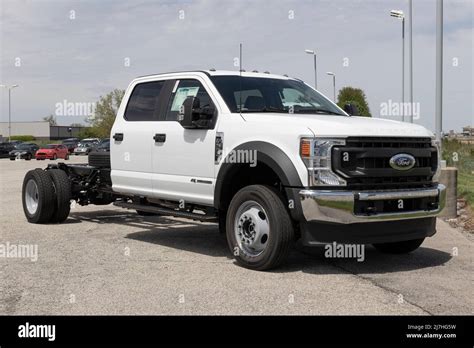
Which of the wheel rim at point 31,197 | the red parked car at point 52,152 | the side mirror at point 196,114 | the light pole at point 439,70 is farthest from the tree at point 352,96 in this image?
the side mirror at point 196,114

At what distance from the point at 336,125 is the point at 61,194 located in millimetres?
5444

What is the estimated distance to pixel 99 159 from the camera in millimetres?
9883

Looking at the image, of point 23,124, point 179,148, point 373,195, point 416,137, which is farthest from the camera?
point 23,124

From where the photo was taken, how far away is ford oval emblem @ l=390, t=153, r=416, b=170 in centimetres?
635

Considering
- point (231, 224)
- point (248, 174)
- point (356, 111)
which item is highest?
point (356, 111)

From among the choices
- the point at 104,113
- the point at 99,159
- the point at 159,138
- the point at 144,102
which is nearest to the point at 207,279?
the point at 159,138

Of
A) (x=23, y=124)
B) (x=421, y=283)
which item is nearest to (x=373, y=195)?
(x=421, y=283)

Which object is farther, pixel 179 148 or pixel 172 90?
pixel 172 90

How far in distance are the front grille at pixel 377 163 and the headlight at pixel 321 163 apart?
57 millimetres

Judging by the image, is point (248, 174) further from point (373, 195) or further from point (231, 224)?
point (373, 195)

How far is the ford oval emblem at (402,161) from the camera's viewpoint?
635 centimetres

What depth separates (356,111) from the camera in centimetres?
840

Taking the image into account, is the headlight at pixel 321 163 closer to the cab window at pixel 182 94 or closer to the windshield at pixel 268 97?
the windshield at pixel 268 97
